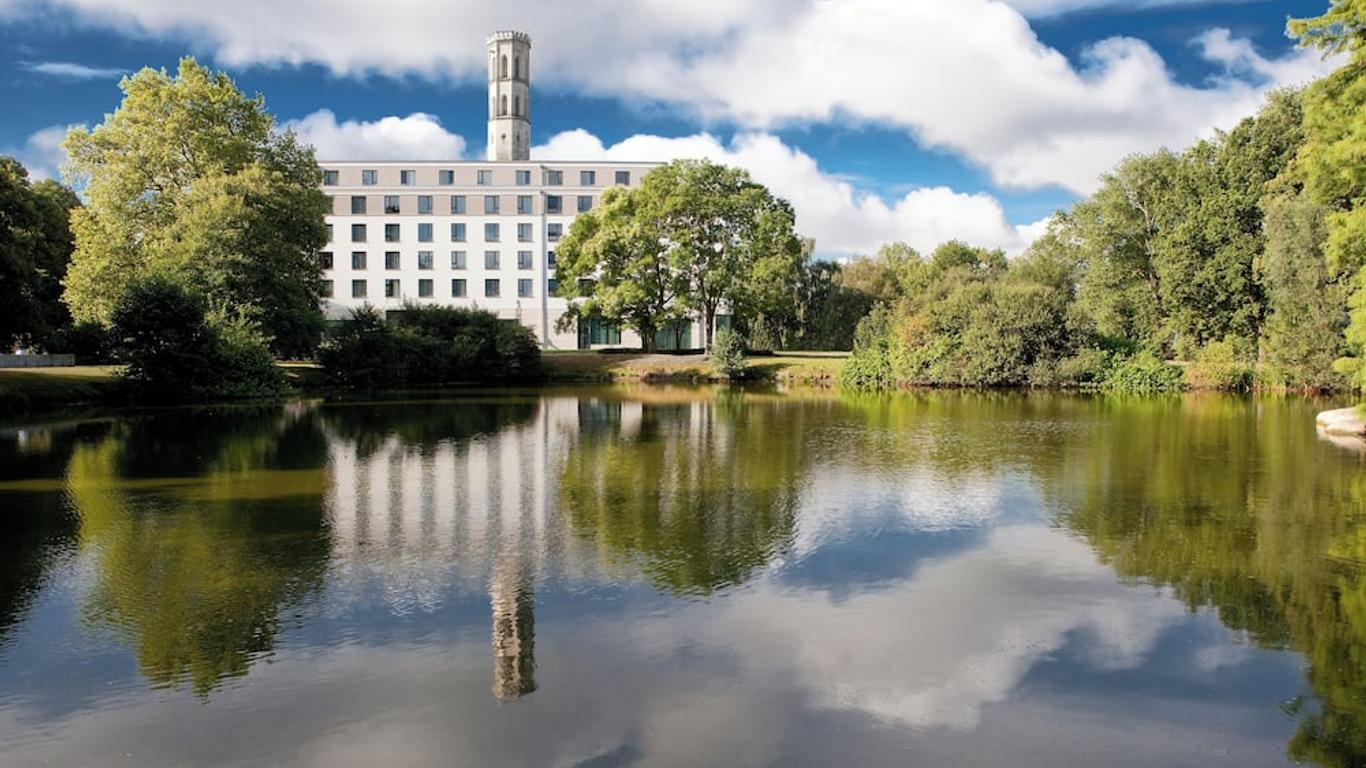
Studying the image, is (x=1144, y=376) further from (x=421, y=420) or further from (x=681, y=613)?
(x=681, y=613)

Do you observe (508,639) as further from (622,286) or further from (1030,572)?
(622,286)

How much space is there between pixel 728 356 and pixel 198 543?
141 ft

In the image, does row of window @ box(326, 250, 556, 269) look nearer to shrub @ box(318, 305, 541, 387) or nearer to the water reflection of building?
shrub @ box(318, 305, 541, 387)

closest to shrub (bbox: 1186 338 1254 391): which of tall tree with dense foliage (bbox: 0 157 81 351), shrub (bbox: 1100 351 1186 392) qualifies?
shrub (bbox: 1100 351 1186 392)

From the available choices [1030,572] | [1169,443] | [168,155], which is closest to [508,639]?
[1030,572]

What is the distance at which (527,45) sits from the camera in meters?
85.8

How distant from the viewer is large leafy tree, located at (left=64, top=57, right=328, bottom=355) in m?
39.3

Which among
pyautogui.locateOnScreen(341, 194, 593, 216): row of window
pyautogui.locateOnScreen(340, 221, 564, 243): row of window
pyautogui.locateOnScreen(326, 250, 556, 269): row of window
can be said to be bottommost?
pyautogui.locateOnScreen(326, 250, 556, 269): row of window

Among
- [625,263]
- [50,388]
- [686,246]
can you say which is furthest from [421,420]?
[625,263]

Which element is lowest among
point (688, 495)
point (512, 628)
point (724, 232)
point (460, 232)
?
point (512, 628)

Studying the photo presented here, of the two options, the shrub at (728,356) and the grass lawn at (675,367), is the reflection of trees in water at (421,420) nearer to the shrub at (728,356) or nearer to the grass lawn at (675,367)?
the shrub at (728,356)

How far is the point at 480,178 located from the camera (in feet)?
267

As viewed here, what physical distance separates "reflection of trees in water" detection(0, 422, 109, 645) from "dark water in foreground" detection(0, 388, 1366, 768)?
0.08 metres

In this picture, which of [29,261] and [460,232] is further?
[460,232]
